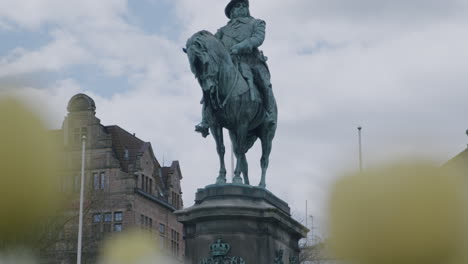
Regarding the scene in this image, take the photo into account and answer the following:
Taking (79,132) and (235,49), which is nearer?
(235,49)

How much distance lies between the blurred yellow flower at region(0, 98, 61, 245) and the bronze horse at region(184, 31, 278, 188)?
14.9ft

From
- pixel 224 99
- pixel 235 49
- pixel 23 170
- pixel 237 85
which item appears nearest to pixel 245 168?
pixel 224 99

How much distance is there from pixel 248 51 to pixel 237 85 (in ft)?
2.27

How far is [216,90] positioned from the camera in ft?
45.7

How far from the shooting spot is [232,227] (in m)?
13.4

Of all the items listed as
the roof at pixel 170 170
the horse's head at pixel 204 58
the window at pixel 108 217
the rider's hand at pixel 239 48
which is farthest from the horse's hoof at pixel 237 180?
the roof at pixel 170 170

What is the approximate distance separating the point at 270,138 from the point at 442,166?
4247 millimetres

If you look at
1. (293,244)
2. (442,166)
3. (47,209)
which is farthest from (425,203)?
(47,209)

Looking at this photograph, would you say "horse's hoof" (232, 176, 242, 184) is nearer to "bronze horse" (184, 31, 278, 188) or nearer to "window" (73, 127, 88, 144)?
"bronze horse" (184, 31, 278, 188)

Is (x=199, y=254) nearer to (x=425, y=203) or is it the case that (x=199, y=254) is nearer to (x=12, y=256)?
(x=12, y=256)

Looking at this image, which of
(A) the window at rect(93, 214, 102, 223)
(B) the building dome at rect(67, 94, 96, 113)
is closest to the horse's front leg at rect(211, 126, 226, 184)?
(A) the window at rect(93, 214, 102, 223)

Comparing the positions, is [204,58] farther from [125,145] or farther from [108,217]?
[125,145]

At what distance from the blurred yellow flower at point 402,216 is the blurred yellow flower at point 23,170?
813cm

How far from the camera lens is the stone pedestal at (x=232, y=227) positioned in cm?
1329
